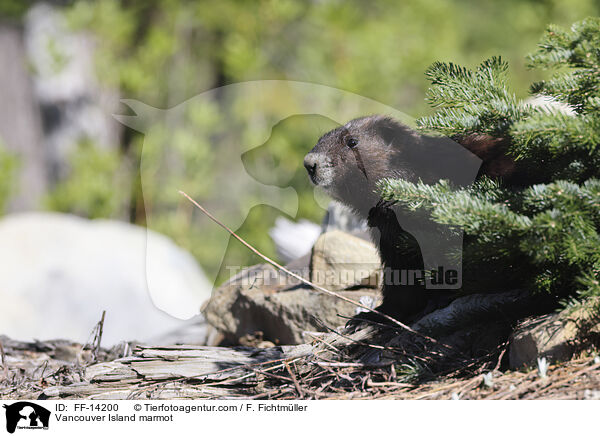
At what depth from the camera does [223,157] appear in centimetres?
851

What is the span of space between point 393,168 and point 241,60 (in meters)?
4.34

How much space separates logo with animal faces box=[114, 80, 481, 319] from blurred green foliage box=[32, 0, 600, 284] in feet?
0.12

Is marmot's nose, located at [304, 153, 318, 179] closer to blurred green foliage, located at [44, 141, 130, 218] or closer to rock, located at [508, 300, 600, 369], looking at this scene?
rock, located at [508, 300, 600, 369]

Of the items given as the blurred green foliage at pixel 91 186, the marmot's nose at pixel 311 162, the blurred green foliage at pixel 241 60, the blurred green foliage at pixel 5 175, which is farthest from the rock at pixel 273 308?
the blurred green foliage at pixel 5 175

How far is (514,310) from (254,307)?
153cm

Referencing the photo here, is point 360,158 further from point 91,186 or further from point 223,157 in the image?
point 223,157

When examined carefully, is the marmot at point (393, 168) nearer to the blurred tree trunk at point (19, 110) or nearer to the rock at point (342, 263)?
the rock at point (342, 263)

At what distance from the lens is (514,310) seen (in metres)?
2.18

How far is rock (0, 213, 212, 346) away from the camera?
14.5ft

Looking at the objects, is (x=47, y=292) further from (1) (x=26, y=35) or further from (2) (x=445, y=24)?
(2) (x=445, y=24)

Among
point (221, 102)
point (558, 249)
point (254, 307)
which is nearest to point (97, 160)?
point (221, 102)
